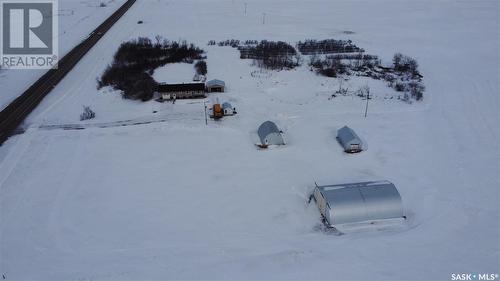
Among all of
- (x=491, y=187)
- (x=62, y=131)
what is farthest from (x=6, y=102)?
(x=491, y=187)

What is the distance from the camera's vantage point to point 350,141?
26.3 metres

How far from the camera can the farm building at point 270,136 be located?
27.0 m

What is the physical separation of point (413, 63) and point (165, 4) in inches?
1895

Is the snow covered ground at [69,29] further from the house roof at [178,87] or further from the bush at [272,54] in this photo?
the bush at [272,54]

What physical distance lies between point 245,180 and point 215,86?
43.5 ft

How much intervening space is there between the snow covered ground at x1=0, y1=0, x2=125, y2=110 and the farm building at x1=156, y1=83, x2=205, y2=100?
13.0 meters

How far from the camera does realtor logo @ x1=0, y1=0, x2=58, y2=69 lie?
43250 millimetres

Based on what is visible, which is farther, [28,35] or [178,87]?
[28,35]

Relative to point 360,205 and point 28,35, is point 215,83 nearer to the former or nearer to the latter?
point 360,205

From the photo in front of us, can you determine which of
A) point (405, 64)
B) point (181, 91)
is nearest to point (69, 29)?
point (181, 91)

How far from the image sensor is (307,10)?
67.9 meters

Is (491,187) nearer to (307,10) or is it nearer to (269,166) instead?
(269,166)

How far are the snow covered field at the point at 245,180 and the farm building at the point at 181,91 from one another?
38.1 inches

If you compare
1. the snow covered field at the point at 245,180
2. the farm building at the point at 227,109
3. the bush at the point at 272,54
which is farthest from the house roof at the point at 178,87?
the bush at the point at 272,54
